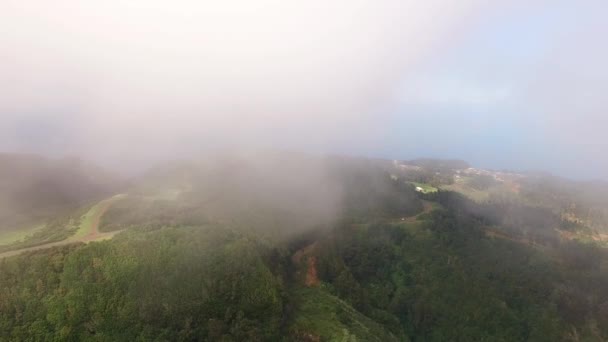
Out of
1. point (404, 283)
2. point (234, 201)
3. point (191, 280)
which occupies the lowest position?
point (404, 283)

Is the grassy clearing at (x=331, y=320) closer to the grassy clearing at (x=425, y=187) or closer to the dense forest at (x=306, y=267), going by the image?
the dense forest at (x=306, y=267)

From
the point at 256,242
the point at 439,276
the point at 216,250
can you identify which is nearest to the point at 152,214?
the point at 216,250

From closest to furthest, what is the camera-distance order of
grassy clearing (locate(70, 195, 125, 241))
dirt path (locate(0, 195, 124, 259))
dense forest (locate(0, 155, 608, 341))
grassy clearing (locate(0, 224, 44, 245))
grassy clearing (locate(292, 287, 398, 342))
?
dense forest (locate(0, 155, 608, 341)) → dirt path (locate(0, 195, 124, 259)) → grassy clearing (locate(0, 224, 44, 245)) → grassy clearing (locate(70, 195, 125, 241)) → grassy clearing (locate(292, 287, 398, 342))

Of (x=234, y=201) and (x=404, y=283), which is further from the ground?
(x=234, y=201)

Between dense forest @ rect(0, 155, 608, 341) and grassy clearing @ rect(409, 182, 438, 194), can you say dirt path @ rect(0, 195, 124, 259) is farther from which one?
grassy clearing @ rect(409, 182, 438, 194)

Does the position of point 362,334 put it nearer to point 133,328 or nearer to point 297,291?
point 297,291

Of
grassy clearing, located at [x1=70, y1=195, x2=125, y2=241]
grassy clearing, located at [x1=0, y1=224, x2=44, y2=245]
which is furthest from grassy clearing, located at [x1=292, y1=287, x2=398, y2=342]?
grassy clearing, located at [x1=0, y1=224, x2=44, y2=245]

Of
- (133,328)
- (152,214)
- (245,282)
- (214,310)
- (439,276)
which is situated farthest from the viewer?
(439,276)
